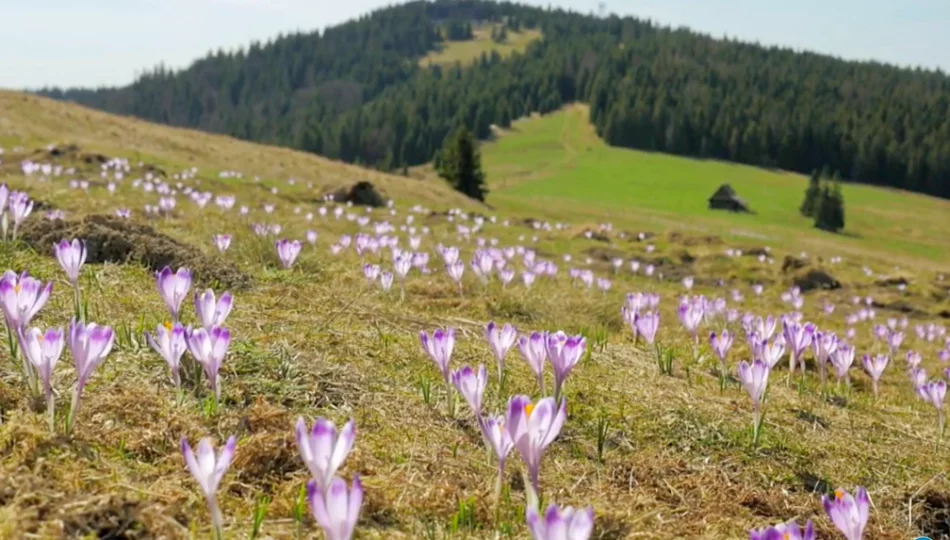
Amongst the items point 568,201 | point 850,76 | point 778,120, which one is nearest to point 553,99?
point 778,120

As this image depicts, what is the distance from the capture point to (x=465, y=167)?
A: 4856 centimetres

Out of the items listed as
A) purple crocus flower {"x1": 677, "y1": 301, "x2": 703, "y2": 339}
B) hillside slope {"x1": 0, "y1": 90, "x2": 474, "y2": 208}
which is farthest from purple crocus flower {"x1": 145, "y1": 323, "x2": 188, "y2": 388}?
hillside slope {"x1": 0, "y1": 90, "x2": 474, "y2": 208}

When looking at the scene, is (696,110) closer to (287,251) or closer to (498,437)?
(287,251)

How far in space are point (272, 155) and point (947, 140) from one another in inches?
4023

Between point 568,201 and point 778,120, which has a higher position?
point 778,120

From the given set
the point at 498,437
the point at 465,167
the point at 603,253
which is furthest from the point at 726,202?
the point at 498,437

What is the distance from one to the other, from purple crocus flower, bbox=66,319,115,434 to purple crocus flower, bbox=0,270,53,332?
315mm

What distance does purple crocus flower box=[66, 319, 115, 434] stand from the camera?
7.18 ft

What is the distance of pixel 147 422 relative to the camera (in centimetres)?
242

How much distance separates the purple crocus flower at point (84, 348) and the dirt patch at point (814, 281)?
14067 mm

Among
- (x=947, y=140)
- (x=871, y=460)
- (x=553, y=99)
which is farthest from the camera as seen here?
(x=553, y=99)

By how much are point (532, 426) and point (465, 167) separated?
47.0m

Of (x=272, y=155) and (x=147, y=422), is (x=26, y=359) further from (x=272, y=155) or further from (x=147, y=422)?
(x=272, y=155)

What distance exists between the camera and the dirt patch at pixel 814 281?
14648 millimetres
